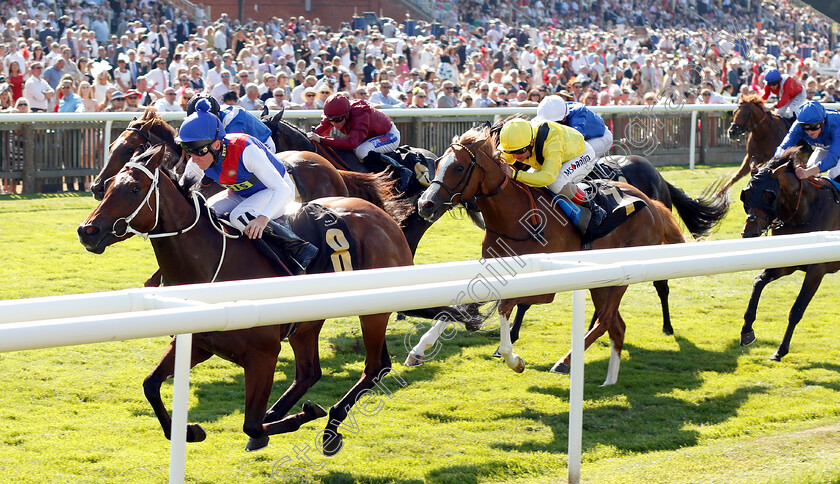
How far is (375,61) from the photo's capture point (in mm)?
16469

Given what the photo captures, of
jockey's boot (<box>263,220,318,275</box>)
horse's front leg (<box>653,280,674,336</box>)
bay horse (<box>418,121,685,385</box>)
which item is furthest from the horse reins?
horse's front leg (<box>653,280,674,336</box>)

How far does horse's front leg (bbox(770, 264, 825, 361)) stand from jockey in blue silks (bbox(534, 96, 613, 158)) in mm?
1612

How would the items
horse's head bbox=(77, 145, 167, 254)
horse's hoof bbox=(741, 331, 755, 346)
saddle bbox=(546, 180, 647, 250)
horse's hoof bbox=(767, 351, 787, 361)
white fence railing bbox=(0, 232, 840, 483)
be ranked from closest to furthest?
white fence railing bbox=(0, 232, 840, 483)
horse's head bbox=(77, 145, 167, 254)
saddle bbox=(546, 180, 647, 250)
horse's hoof bbox=(767, 351, 787, 361)
horse's hoof bbox=(741, 331, 755, 346)

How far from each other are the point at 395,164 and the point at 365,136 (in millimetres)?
324

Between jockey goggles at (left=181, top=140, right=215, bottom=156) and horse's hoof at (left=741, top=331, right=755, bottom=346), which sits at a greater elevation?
jockey goggles at (left=181, top=140, right=215, bottom=156)

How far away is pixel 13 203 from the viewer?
32.4 ft

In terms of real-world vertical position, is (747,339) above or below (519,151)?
below

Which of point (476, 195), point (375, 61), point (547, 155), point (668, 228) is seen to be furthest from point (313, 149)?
point (375, 61)

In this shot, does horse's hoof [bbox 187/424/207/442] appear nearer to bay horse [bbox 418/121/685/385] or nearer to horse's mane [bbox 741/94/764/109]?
bay horse [bbox 418/121/685/385]

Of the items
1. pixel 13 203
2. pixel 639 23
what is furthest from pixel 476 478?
pixel 639 23

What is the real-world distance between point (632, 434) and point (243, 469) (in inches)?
69.2

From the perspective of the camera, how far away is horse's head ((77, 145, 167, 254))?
3.84 meters

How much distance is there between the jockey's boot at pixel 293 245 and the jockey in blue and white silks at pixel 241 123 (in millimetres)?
2149

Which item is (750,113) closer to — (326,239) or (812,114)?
(812,114)
